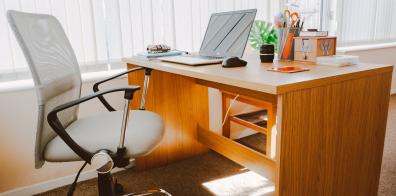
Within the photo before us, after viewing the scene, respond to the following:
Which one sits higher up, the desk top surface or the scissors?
the scissors

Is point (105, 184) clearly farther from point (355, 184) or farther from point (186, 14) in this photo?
point (186, 14)

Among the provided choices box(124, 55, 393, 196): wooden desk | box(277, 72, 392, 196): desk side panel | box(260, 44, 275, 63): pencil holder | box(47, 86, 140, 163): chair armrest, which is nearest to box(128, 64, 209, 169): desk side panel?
box(124, 55, 393, 196): wooden desk

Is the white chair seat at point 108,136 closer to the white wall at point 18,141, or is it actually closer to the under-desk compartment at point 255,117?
the white wall at point 18,141

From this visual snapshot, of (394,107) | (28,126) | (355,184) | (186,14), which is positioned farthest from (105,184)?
(394,107)

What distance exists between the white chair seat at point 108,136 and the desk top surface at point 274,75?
0.28 m

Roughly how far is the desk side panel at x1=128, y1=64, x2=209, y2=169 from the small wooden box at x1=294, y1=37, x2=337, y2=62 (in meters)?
0.90

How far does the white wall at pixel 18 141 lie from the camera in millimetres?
1784

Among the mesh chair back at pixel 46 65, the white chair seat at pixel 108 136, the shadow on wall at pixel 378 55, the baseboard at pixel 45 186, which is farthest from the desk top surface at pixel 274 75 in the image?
the shadow on wall at pixel 378 55

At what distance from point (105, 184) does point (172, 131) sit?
0.91 metres

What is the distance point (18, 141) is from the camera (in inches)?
72.5

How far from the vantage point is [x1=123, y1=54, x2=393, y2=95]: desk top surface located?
3.41 ft

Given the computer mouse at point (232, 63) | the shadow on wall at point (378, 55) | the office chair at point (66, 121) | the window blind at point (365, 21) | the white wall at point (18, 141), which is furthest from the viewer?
the shadow on wall at point (378, 55)

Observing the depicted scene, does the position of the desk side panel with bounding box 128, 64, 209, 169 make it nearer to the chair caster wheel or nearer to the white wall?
the chair caster wheel

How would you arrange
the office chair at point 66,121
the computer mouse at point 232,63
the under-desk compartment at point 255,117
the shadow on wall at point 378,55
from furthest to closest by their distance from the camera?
1. the shadow on wall at point 378,55
2. the under-desk compartment at point 255,117
3. the computer mouse at point 232,63
4. the office chair at point 66,121
